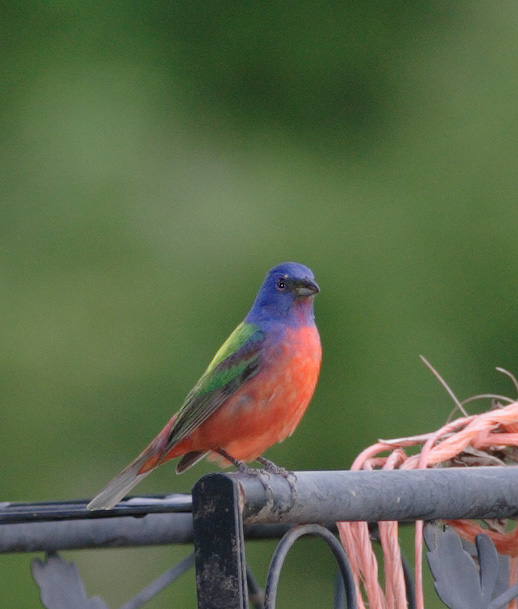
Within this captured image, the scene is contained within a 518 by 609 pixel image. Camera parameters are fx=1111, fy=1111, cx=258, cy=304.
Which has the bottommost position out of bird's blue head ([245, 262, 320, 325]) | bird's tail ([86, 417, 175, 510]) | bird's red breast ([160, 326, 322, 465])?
bird's tail ([86, 417, 175, 510])

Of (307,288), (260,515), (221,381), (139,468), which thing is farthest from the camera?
(307,288)

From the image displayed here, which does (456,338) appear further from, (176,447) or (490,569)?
(490,569)

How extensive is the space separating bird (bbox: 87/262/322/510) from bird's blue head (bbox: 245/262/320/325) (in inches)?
0.4

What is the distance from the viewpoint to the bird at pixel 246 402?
9.46 feet

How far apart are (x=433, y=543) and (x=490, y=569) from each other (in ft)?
0.29

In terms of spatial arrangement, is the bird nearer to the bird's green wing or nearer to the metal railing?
the bird's green wing

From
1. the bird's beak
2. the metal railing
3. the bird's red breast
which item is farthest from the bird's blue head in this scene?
the metal railing

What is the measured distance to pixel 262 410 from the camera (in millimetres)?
2895

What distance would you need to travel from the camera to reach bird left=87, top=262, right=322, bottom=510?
288 centimetres

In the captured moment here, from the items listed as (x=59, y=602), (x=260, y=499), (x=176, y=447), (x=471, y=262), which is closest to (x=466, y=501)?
(x=260, y=499)

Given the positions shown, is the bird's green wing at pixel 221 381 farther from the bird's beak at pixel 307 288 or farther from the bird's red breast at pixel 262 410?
the bird's beak at pixel 307 288

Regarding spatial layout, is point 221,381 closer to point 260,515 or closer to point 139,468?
point 139,468

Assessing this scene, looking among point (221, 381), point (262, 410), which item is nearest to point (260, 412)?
point (262, 410)

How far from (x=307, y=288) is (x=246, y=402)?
408 millimetres
